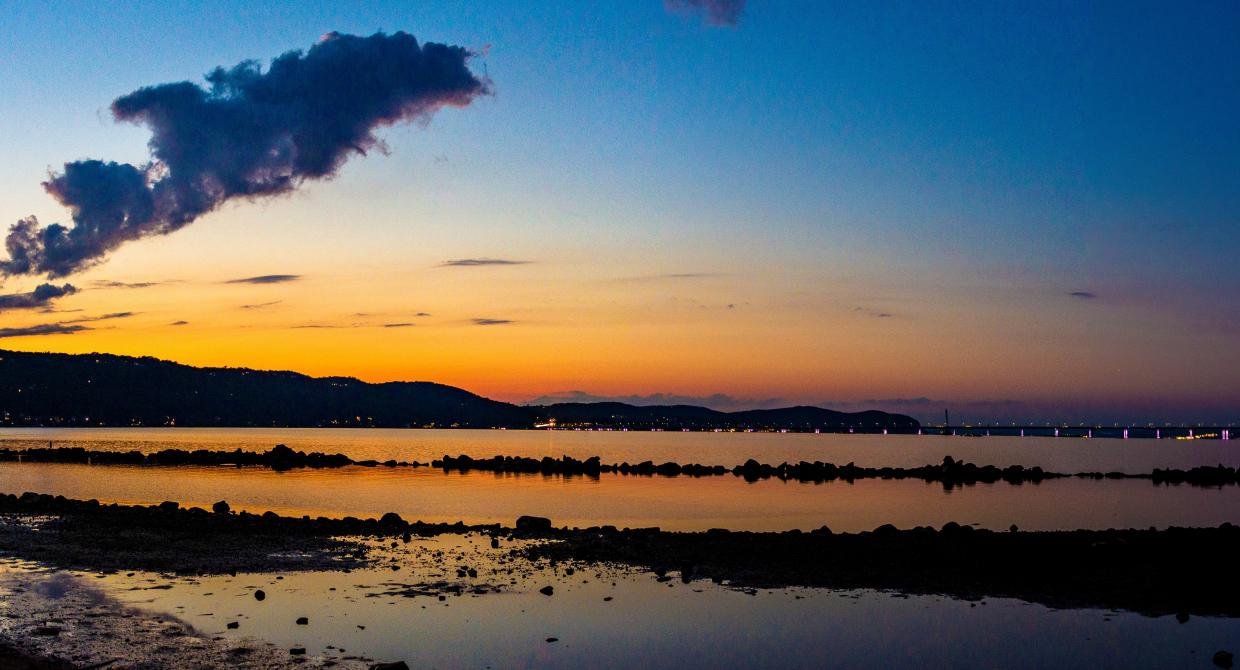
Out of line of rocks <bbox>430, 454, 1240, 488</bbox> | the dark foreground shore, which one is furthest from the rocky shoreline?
the dark foreground shore

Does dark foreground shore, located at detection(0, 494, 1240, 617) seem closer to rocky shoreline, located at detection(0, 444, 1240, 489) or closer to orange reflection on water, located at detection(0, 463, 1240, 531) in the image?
orange reflection on water, located at detection(0, 463, 1240, 531)

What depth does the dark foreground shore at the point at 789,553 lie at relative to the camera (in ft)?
74.0

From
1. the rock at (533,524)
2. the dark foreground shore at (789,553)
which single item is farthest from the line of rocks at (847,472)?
the dark foreground shore at (789,553)

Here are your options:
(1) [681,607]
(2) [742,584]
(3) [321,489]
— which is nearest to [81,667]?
(1) [681,607]

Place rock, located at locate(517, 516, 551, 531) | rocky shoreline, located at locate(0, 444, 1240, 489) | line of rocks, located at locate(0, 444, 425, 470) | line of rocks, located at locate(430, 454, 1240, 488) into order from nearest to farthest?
rock, located at locate(517, 516, 551, 531) → line of rocks, located at locate(430, 454, 1240, 488) → rocky shoreline, located at locate(0, 444, 1240, 489) → line of rocks, located at locate(0, 444, 425, 470)

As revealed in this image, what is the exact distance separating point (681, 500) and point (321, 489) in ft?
66.8

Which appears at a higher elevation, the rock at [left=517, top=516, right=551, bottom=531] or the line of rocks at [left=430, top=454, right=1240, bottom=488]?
the rock at [left=517, top=516, right=551, bottom=531]

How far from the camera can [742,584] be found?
22.6m

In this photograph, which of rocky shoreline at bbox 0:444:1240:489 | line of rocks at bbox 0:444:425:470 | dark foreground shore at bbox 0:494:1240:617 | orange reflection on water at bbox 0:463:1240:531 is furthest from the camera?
line of rocks at bbox 0:444:425:470

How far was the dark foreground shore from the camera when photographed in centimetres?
2256

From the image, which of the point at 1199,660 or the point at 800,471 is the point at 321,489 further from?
the point at 1199,660

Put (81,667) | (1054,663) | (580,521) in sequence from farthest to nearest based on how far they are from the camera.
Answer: (580,521), (1054,663), (81,667)

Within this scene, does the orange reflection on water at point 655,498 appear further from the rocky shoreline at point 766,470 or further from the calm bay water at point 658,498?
the rocky shoreline at point 766,470

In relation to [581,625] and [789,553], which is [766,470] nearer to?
[789,553]
